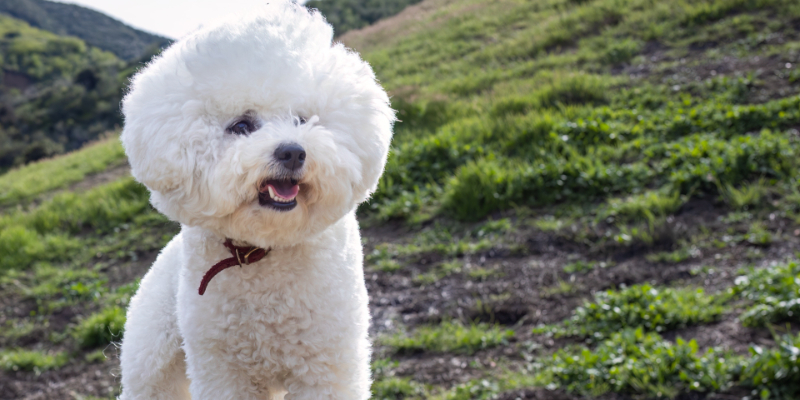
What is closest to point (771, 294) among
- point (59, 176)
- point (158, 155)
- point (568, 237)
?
point (568, 237)

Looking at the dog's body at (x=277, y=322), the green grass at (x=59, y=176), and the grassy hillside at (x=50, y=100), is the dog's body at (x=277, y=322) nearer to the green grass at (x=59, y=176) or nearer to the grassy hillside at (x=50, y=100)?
the green grass at (x=59, y=176)

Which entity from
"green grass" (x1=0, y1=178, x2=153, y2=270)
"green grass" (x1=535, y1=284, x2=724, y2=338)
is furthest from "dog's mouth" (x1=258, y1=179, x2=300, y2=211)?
"green grass" (x1=0, y1=178, x2=153, y2=270)

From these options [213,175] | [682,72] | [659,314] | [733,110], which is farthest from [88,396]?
[682,72]

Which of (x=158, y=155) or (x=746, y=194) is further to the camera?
(x=746, y=194)

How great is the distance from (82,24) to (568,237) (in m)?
85.4

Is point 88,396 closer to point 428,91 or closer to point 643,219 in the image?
point 643,219

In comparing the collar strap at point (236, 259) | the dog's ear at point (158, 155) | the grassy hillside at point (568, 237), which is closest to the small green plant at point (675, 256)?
the grassy hillside at point (568, 237)

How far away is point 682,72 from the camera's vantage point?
779 cm

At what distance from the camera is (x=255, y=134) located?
6.20 ft

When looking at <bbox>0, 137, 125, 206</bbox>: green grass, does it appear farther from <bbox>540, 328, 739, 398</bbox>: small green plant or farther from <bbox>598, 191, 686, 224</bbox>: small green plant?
<bbox>540, 328, 739, 398</bbox>: small green plant

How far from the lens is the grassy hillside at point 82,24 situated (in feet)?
232

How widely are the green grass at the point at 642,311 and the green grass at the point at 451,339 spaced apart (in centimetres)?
32

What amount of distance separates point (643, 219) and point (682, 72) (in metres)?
3.66

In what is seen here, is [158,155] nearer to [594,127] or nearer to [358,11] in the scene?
[594,127]
